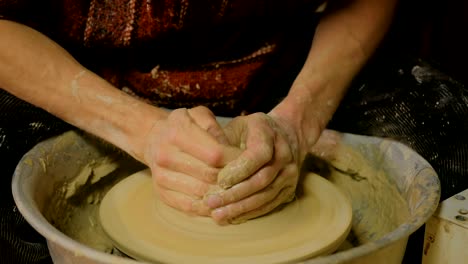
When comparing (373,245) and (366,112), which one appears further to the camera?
(366,112)

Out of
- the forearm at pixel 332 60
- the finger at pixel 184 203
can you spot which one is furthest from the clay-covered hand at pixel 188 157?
the forearm at pixel 332 60

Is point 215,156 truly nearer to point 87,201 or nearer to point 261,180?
point 261,180

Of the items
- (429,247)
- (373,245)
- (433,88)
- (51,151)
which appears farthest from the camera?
(433,88)

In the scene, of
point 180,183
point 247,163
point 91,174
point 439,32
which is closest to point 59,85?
point 91,174

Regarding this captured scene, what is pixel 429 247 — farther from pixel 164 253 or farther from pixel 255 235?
pixel 164 253

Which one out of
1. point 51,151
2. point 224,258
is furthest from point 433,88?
point 51,151

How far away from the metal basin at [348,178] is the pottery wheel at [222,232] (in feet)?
0.34

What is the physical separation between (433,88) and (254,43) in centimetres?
49

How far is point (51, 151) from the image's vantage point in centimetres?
138

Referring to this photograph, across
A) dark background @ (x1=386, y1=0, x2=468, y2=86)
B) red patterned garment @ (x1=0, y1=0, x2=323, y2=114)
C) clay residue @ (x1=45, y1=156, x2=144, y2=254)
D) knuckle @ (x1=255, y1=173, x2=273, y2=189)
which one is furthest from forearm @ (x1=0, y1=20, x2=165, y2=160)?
dark background @ (x1=386, y1=0, x2=468, y2=86)

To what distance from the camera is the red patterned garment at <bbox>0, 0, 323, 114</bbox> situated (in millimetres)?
1416

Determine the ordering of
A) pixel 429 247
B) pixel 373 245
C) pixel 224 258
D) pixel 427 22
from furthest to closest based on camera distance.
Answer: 1. pixel 427 22
2. pixel 429 247
3. pixel 224 258
4. pixel 373 245

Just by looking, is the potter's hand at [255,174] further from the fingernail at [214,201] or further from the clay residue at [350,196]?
the clay residue at [350,196]

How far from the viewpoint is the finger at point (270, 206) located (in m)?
1.13
